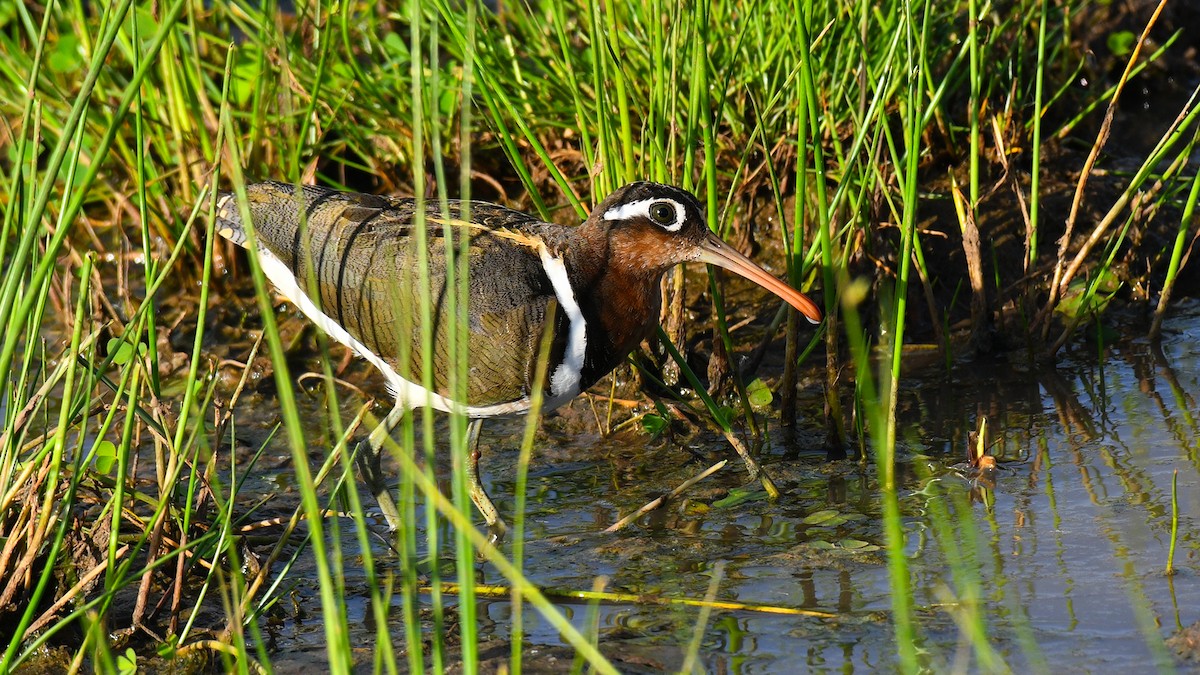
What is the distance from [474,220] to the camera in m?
4.04

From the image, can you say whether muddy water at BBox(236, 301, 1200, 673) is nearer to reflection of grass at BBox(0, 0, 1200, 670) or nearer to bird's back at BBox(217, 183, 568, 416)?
reflection of grass at BBox(0, 0, 1200, 670)

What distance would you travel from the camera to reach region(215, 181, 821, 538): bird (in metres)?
3.84

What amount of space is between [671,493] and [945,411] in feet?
3.91

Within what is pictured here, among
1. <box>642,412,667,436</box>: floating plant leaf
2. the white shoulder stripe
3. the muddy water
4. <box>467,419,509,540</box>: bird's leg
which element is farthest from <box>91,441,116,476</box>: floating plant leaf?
<box>642,412,667,436</box>: floating plant leaf

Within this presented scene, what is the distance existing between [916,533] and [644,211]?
3.75ft

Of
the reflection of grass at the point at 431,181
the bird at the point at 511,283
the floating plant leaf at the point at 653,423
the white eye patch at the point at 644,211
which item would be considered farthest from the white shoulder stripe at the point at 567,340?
the floating plant leaf at the point at 653,423

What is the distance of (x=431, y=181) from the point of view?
556 centimetres

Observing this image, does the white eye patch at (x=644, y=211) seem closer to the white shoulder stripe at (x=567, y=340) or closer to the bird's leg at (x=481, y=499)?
the white shoulder stripe at (x=567, y=340)

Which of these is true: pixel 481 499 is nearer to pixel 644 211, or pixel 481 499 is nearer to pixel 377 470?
pixel 377 470

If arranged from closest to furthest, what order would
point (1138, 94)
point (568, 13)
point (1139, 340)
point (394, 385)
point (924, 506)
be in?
point (924, 506), point (394, 385), point (1139, 340), point (568, 13), point (1138, 94)

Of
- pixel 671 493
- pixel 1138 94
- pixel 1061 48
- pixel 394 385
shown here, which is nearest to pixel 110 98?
pixel 394 385

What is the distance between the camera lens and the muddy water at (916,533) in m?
3.14

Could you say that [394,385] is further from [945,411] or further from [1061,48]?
[1061,48]

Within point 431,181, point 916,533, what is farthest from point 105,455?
point 431,181
